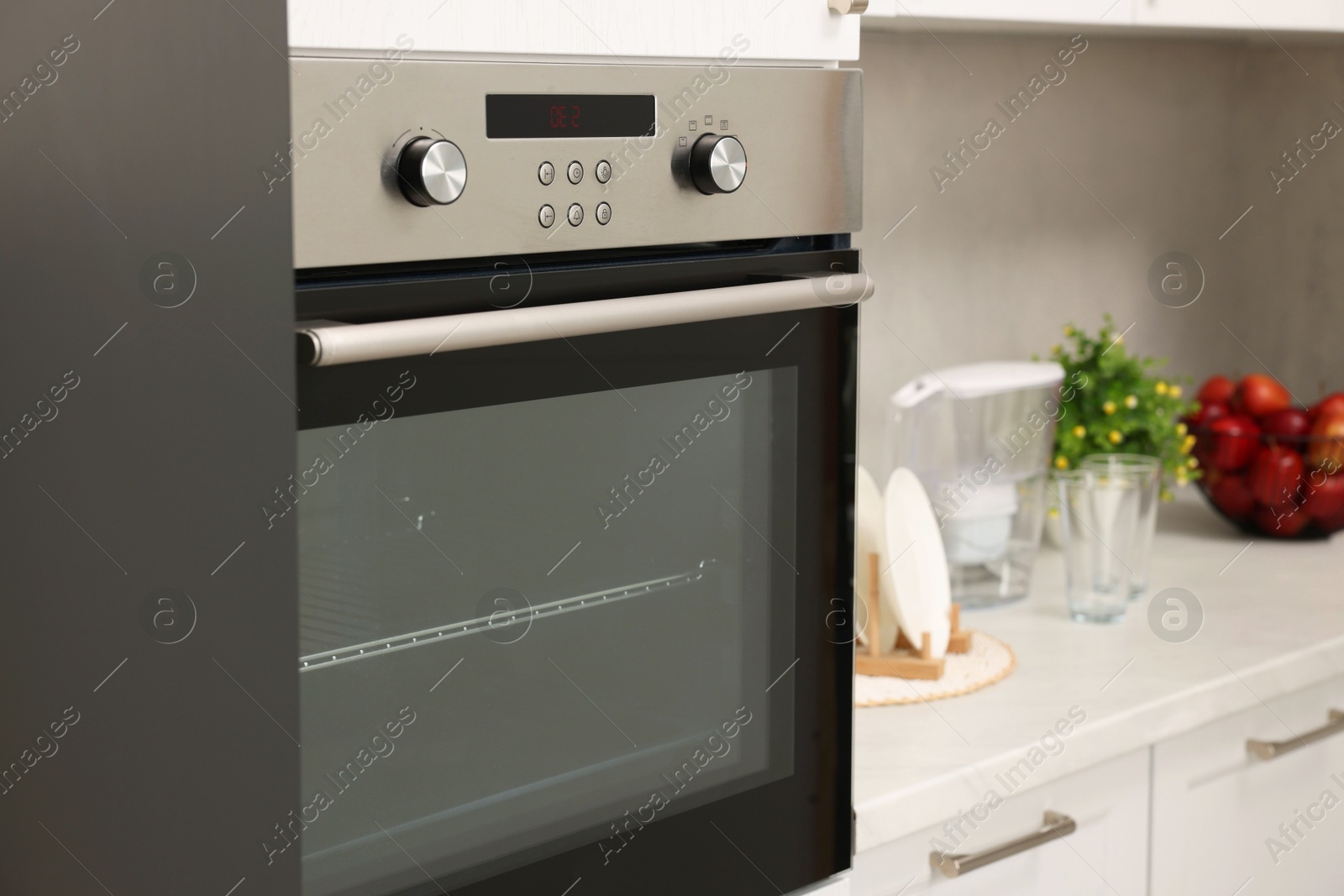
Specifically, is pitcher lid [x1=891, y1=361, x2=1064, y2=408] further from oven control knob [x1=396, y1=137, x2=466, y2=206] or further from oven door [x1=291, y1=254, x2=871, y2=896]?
oven control knob [x1=396, y1=137, x2=466, y2=206]

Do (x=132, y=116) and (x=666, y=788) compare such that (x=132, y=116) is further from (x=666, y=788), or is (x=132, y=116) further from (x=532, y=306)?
(x=666, y=788)

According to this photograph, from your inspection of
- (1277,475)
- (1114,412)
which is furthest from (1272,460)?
(1114,412)

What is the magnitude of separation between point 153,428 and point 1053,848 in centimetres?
93

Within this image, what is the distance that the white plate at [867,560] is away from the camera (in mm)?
1446

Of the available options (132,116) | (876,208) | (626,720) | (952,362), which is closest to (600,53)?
(132,116)

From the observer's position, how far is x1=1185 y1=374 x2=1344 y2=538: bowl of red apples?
6.27 feet

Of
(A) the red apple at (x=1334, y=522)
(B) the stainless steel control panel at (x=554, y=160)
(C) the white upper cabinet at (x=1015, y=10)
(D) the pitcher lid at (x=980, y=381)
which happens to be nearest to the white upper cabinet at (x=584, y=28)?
(B) the stainless steel control panel at (x=554, y=160)

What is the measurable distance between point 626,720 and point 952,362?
1184 mm

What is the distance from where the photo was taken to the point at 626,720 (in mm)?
890

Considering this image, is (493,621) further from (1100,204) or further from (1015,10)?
(1100,204)

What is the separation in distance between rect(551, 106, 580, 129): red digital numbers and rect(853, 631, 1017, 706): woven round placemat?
785 mm

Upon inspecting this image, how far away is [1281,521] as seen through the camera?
195 cm

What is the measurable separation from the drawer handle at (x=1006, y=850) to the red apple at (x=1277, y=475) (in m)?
0.85

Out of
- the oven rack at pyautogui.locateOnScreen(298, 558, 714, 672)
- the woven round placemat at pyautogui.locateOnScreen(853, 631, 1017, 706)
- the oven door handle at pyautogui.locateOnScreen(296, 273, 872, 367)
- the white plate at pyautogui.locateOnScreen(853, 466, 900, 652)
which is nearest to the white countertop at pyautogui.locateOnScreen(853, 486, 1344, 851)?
the woven round placemat at pyautogui.locateOnScreen(853, 631, 1017, 706)
